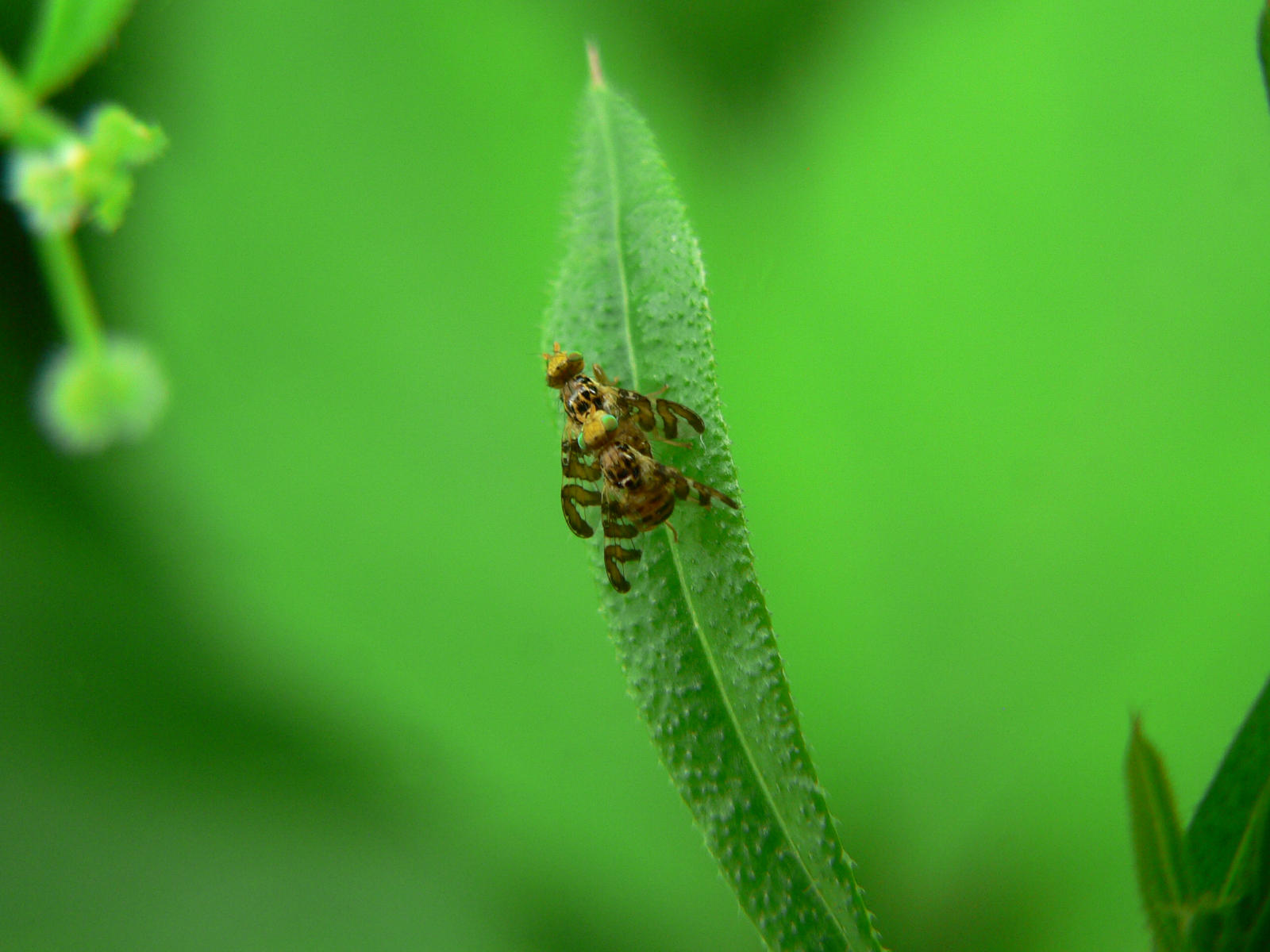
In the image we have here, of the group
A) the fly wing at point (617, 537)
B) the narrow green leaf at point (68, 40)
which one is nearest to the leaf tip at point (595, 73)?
the fly wing at point (617, 537)

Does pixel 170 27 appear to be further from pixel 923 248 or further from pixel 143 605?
pixel 923 248

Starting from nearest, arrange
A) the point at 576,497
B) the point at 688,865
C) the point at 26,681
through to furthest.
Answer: the point at 576,497
the point at 688,865
the point at 26,681

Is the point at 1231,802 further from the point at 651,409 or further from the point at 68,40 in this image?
the point at 68,40

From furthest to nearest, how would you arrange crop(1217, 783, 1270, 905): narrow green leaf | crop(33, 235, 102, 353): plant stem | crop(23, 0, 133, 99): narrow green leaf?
crop(33, 235, 102, 353): plant stem
crop(23, 0, 133, 99): narrow green leaf
crop(1217, 783, 1270, 905): narrow green leaf

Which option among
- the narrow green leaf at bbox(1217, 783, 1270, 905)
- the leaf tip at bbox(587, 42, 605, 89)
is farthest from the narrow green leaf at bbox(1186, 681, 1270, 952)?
the leaf tip at bbox(587, 42, 605, 89)

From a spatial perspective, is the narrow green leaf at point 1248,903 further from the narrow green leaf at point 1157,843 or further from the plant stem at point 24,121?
the plant stem at point 24,121

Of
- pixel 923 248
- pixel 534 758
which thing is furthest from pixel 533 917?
pixel 923 248

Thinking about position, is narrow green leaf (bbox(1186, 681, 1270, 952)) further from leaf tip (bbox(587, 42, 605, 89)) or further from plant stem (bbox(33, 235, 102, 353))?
plant stem (bbox(33, 235, 102, 353))
